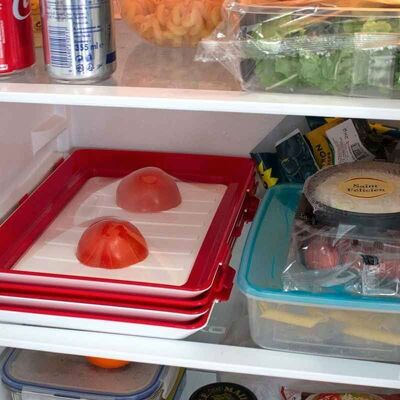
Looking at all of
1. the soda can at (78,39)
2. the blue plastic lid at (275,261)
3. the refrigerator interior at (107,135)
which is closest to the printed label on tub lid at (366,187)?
the blue plastic lid at (275,261)

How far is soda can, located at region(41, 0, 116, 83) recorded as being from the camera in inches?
34.8

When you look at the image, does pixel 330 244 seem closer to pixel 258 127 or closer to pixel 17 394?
pixel 258 127

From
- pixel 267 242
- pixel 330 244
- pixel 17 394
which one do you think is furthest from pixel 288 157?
pixel 17 394

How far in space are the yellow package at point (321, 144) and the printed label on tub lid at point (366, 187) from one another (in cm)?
19

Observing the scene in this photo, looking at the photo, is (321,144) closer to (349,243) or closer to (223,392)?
(349,243)

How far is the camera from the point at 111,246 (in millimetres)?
1058

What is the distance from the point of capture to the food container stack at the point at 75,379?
1.15 metres

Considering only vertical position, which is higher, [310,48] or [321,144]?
[310,48]

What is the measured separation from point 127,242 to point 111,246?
25 mm

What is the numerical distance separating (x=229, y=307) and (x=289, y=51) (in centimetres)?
45

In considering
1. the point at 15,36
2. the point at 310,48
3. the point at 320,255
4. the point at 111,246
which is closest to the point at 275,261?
the point at 320,255

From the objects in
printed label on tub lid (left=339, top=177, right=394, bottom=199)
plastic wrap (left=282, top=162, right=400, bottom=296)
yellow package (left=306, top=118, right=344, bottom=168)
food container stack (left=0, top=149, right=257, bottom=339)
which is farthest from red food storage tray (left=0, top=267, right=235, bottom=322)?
yellow package (left=306, top=118, right=344, bottom=168)

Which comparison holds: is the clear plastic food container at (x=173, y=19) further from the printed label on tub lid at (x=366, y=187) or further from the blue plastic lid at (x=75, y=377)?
the blue plastic lid at (x=75, y=377)

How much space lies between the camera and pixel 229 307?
1.15 metres
